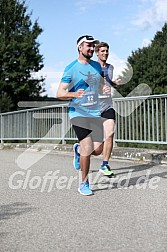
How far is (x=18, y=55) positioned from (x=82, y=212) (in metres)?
28.7

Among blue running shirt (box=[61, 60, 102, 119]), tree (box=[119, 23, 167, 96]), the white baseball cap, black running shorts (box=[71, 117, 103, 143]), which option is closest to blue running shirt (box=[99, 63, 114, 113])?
blue running shirt (box=[61, 60, 102, 119])

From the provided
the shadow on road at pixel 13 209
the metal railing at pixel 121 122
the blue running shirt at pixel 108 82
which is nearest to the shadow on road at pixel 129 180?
the blue running shirt at pixel 108 82

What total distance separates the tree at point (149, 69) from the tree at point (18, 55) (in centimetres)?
778

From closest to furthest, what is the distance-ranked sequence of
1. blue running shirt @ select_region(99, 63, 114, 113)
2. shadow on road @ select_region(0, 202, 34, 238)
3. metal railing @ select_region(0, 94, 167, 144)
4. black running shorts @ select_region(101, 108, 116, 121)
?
shadow on road @ select_region(0, 202, 34, 238) < blue running shirt @ select_region(99, 63, 114, 113) < black running shorts @ select_region(101, 108, 116, 121) < metal railing @ select_region(0, 94, 167, 144)

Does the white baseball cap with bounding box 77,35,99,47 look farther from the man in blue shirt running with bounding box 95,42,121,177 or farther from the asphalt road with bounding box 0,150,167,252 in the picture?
the asphalt road with bounding box 0,150,167,252

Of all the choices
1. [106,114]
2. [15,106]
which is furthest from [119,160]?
[15,106]

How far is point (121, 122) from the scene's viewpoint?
1077cm

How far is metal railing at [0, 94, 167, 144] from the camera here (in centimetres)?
931

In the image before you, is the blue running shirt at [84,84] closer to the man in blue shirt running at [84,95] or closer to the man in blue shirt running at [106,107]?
the man in blue shirt running at [84,95]

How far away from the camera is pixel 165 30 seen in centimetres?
5353

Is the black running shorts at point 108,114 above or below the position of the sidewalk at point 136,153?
above

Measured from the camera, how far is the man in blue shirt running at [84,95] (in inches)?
222

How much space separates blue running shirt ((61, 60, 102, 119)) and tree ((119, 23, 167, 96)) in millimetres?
29872

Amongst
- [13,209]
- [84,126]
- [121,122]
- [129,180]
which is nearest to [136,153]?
[121,122]
